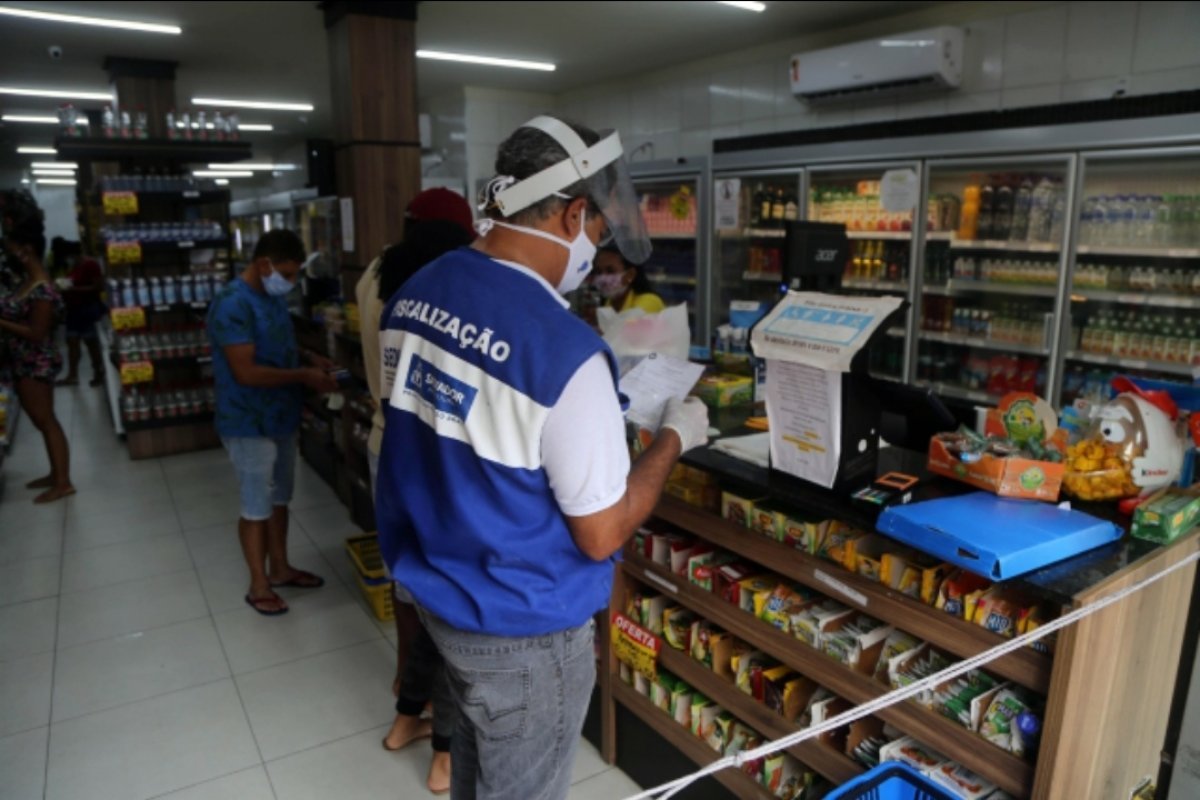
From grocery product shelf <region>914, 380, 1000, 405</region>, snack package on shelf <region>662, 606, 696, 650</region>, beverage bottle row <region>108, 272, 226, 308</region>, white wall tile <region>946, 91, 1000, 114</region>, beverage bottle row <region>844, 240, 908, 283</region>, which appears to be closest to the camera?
snack package on shelf <region>662, 606, 696, 650</region>

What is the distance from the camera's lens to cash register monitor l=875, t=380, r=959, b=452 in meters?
1.95

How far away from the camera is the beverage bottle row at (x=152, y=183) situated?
605cm

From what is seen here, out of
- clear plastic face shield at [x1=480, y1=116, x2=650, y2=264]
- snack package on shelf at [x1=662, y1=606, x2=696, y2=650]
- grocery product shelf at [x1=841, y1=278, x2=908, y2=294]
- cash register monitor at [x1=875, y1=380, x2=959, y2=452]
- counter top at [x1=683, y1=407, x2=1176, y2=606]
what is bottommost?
snack package on shelf at [x1=662, y1=606, x2=696, y2=650]

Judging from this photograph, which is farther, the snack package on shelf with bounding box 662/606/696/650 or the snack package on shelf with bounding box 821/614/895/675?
the snack package on shelf with bounding box 662/606/696/650

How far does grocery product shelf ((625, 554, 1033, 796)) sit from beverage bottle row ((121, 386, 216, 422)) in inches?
208

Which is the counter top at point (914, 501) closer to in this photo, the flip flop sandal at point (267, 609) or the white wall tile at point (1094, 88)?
the flip flop sandal at point (267, 609)

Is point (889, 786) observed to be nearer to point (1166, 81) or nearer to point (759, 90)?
point (1166, 81)

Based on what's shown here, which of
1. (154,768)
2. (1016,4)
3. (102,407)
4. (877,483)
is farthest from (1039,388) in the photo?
(102,407)

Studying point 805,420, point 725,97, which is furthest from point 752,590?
point 725,97

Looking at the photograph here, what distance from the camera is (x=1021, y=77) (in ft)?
15.9

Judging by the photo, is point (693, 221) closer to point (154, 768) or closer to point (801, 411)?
point (801, 411)

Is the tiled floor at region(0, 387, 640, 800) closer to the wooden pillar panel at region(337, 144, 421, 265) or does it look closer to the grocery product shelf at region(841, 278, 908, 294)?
the wooden pillar panel at region(337, 144, 421, 265)

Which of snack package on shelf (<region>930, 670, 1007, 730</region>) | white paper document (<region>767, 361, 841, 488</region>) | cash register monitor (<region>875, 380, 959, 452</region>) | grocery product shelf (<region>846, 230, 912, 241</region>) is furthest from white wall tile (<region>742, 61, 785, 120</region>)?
snack package on shelf (<region>930, 670, 1007, 730</region>)

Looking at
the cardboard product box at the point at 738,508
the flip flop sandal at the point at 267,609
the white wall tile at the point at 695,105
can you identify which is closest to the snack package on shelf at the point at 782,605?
the cardboard product box at the point at 738,508
